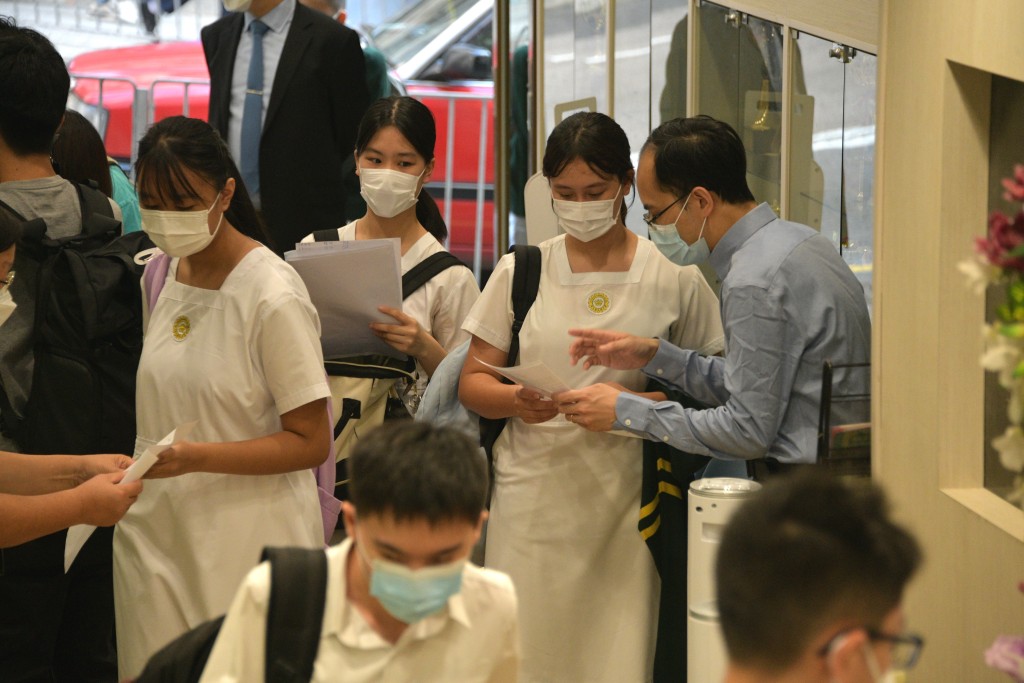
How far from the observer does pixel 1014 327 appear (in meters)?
1.56

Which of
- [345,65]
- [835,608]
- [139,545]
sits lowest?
[139,545]

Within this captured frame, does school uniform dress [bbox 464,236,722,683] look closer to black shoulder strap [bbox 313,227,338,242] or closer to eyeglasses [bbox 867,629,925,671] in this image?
black shoulder strap [bbox 313,227,338,242]

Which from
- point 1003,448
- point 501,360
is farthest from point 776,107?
point 1003,448

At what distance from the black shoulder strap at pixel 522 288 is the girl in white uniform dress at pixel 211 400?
0.61 meters

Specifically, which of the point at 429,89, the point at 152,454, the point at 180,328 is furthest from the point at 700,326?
the point at 429,89

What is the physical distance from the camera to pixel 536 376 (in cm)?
289

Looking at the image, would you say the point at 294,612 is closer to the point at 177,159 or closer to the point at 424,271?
the point at 177,159

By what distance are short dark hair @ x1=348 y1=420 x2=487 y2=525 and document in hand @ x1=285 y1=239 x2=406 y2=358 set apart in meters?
1.49

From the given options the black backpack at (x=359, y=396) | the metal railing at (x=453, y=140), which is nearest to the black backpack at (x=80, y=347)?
the black backpack at (x=359, y=396)

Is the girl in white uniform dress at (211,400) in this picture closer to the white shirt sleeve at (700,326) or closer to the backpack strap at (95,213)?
the backpack strap at (95,213)

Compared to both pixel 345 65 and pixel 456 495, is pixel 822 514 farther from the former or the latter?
pixel 345 65

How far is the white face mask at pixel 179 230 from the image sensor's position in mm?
2734

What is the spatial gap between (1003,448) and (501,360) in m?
1.69

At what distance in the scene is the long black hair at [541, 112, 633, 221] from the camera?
309cm
